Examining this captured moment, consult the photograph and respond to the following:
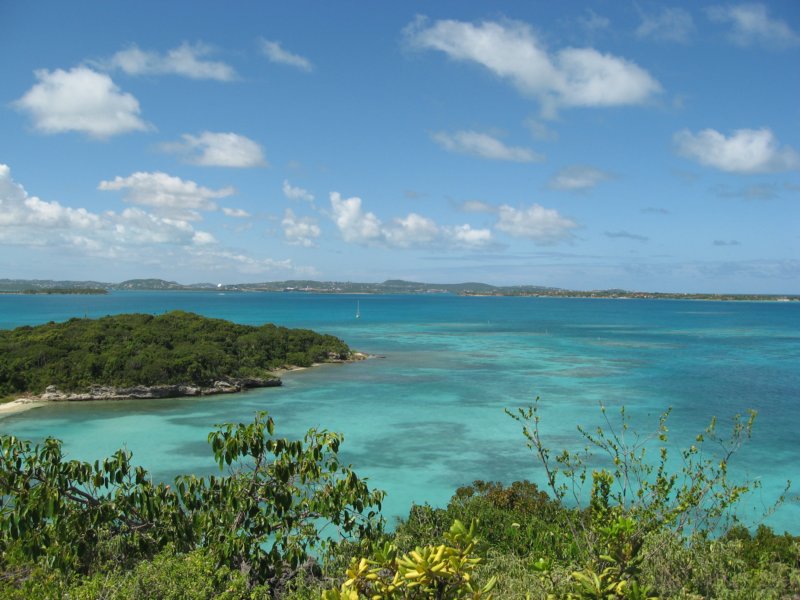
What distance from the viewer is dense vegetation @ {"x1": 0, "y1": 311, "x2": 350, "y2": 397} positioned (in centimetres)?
3525

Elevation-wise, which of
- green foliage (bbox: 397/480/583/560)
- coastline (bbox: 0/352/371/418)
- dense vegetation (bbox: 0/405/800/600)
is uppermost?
dense vegetation (bbox: 0/405/800/600)

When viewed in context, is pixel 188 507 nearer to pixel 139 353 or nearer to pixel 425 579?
pixel 425 579

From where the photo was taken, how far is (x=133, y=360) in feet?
120

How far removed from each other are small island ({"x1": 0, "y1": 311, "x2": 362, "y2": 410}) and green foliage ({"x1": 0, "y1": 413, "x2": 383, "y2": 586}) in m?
29.9

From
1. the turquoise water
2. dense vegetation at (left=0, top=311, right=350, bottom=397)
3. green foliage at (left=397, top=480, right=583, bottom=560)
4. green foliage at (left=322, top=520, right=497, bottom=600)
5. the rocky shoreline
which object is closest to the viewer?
green foliage at (left=322, top=520, right=497, bottom=600)

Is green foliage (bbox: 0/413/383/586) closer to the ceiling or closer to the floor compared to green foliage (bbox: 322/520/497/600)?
closer to the floor

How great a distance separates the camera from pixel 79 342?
3922 centimetres

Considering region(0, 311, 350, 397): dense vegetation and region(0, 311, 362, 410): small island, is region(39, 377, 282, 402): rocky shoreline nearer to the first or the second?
region(0, 311, 362, 410): small island

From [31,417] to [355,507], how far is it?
1151 inches

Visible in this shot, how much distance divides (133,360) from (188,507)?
32351 millimetres

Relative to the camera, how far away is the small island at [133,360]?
1361 inches

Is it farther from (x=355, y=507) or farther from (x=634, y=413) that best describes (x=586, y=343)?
(x=355, y=507)

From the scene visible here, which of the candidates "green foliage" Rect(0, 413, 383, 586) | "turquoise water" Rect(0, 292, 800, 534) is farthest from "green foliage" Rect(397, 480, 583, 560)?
"green foliage" Rect(0, 413, 383, 586)

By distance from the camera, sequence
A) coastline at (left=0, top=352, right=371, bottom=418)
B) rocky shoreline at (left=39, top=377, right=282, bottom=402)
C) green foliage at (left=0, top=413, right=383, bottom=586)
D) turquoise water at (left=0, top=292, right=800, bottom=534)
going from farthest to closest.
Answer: rocky shoreline at (left=39, top=377, right=282, bottom=402) < coastline at (left=0, top=352, right=371, bottom=418) < turquoise water at (left=0, top=292, right=800, bottom=534) < green foliage at (left=0, top=413, right=383, bottom=586)
